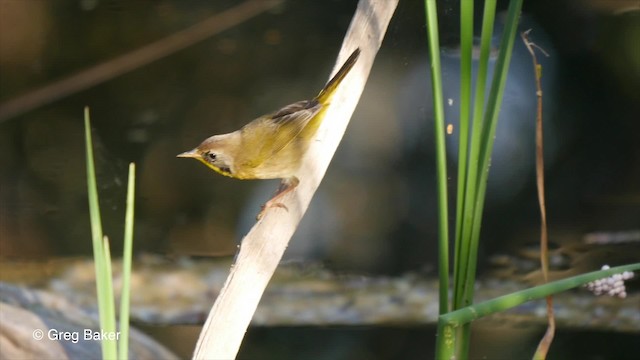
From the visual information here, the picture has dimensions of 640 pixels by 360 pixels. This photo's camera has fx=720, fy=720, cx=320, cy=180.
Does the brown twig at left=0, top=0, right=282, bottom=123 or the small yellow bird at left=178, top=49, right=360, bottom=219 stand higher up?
the brown twig at left=0, top=0, right=282, bottom=123

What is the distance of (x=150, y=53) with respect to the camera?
139 cm

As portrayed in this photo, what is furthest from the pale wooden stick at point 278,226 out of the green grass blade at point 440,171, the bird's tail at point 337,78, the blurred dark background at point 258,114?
the blurred dark background at point 258,114

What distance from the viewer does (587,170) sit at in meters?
1.35

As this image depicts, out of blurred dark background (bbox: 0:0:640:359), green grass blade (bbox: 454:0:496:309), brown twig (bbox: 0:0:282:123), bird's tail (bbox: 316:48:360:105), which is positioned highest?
brown twig (bbox: 0:0:282:123)

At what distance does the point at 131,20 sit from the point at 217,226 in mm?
434

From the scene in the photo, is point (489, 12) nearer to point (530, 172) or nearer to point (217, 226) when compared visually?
point (530, 172)

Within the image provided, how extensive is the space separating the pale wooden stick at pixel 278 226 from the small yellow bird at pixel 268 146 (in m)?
0.02

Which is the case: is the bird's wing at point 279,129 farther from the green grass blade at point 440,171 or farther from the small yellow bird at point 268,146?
the green grass blade at point 440,171

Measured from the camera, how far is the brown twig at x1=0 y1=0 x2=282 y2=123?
1.39m

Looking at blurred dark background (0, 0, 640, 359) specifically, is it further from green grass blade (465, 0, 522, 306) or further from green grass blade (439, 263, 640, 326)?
green grass blade (439, 263, 640, 326)

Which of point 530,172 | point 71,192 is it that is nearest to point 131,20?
point 71,192

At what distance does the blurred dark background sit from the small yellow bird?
30cm

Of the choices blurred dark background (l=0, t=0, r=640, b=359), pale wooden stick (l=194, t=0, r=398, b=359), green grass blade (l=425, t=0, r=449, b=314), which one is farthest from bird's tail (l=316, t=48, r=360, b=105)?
blurred dark background (l=0, t=0, r=640, b=359)

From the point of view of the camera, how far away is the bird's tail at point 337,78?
923mm
